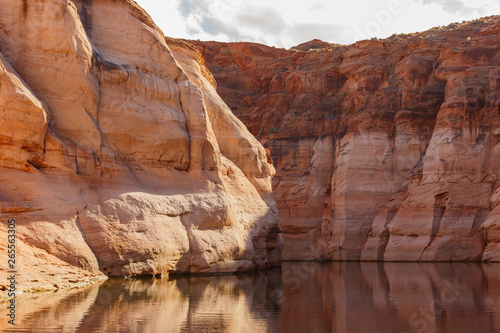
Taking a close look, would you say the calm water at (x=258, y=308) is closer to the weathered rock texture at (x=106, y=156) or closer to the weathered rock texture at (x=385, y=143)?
the weathered rock texture at (x=106, y=156)

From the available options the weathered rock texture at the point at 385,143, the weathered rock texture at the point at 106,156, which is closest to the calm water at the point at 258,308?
the weathered rock texture at the point at 106,156

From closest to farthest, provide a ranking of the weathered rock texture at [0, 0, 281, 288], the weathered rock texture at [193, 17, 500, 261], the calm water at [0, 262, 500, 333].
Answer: the calm water at [0, 262, 500, 333] → the weathered rock texture at [0, 0, 281, 288] → the weathered rock texture at [193, 17, 500, 261]

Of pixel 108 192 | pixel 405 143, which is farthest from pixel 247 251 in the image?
pixel 405 143

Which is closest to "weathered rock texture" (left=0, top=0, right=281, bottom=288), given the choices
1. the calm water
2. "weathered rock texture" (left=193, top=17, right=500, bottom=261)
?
the calm water

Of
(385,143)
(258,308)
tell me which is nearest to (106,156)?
(258,308)

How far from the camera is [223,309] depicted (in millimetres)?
14219

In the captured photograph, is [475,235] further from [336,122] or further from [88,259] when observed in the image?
[88,259]

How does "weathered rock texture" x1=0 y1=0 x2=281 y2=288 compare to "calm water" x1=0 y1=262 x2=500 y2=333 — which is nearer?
"calm water" x1=0 y1=262 x2=500 y2=333

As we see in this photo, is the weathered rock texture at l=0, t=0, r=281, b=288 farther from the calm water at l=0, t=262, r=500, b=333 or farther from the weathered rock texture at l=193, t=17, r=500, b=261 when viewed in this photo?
the weathered rock texture at l=193, t=17, r=500, b=261

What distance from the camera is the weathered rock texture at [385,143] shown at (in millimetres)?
44750

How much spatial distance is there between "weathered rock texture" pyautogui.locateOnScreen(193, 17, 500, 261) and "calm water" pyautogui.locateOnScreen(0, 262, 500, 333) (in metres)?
25.2

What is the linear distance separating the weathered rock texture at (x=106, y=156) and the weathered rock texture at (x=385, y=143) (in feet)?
64.0

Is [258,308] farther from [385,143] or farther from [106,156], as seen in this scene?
[385,143]

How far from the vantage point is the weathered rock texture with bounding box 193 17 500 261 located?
44.8 metres
